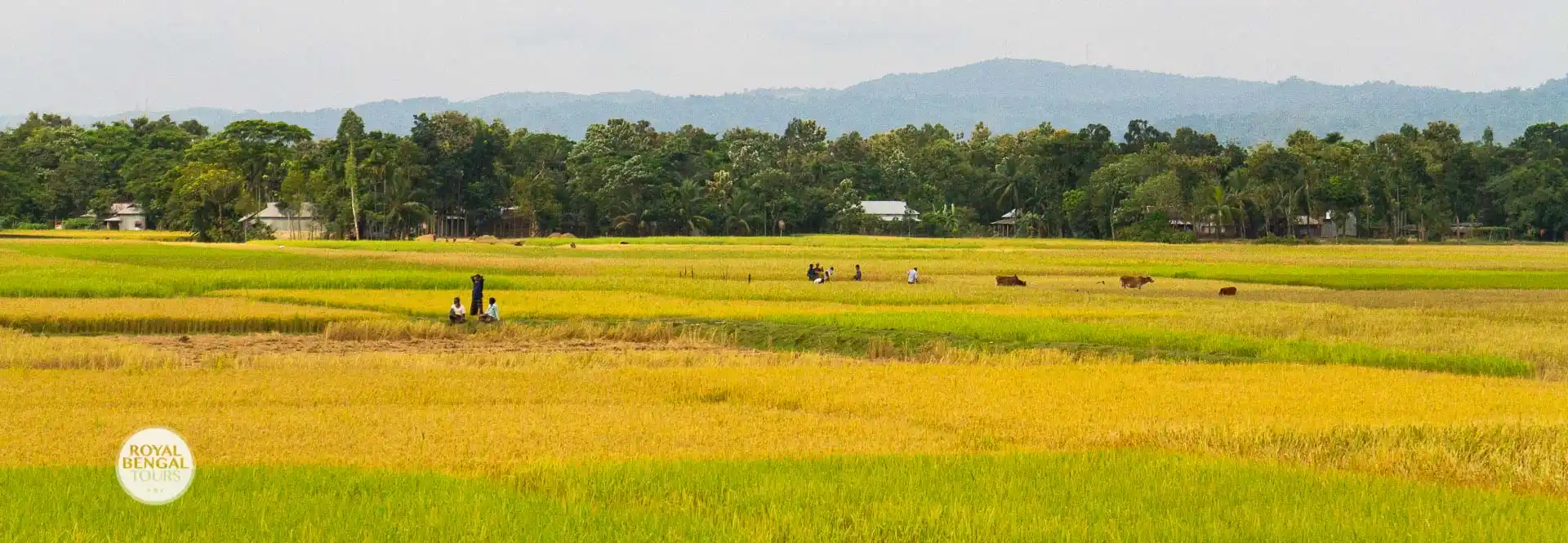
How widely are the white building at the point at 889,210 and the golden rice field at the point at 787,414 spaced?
239 feet

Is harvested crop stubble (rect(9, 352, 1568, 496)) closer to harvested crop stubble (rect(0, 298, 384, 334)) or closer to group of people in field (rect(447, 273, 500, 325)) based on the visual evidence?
group of people in field (rect(447, 273, 500, 325))

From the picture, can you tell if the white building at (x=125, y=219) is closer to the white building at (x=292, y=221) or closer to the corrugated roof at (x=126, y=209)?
the corrugated roof at (x=126, y=209)

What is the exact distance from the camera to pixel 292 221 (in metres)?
94.6

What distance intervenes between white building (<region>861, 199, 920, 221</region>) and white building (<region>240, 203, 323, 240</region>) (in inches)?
1559

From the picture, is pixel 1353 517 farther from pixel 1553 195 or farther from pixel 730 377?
pixel 1553 195

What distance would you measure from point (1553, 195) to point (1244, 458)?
92.7 metres

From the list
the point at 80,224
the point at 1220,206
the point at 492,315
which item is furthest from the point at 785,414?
the point at 80,224

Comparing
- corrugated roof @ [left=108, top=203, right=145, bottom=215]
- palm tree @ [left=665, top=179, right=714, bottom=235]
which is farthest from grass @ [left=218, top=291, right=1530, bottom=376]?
corrugated roof @ [left=108, top=203, right=145, bottom=215]

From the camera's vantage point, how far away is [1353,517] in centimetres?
888

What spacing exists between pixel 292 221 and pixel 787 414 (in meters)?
87.7

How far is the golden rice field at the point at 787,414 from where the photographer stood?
877 cm

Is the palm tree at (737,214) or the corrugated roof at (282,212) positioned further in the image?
the palm tree at (737,214)

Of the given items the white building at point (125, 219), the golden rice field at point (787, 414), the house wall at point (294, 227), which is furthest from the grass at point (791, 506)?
the white building at point (125, 219)

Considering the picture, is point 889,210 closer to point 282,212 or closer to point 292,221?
point 292,221
